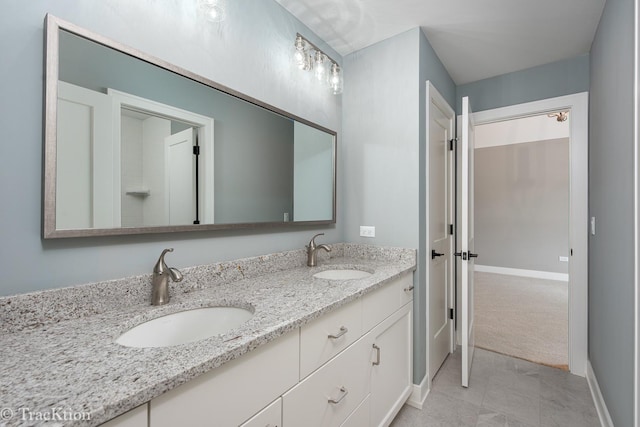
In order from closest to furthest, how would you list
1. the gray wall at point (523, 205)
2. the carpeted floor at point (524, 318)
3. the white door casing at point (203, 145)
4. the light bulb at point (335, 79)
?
the white door casing at point (203, 145) < the light bulb at point (335, 79) < the carpeted floor at point (524, 318) < the gray wall at point (523, 205)

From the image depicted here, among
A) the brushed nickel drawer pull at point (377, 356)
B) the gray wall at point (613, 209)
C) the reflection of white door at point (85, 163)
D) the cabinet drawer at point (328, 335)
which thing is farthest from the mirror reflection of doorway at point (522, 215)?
the reflection of white door at point (85, 163)

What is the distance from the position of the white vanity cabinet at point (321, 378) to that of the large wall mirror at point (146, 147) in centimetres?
64

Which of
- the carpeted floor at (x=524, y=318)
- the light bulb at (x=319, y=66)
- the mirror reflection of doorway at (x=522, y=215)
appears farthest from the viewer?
the mirror reflection of doorway at (x=522, y=215)

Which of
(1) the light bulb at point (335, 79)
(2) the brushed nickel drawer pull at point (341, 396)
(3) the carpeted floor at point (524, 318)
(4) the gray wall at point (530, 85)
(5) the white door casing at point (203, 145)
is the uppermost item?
(4) the gray wall at point (530, 85)

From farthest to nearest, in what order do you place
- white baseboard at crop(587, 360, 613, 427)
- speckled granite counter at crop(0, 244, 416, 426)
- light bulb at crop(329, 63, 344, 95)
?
light bulb at crop(329, 63, 344, 95) < white baseboard at crop(587, 360, 613, 427) < speckled granite counter at crop(0, 244, 416, 426)

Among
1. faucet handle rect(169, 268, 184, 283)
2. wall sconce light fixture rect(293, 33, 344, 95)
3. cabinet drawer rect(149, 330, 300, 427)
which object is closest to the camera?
cabinet drawer rect(149, 330, 300, 427)

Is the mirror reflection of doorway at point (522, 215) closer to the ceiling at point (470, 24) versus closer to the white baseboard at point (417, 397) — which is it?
the white baseboard at point (417, 397)

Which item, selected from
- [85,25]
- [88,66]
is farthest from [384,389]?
[85,25]

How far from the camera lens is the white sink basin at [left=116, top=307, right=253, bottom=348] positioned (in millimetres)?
894

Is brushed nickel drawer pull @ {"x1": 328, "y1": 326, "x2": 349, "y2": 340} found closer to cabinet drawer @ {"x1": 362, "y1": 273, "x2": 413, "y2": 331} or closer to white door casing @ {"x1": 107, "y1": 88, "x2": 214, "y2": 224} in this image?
cabinet drawer @ {"x1": 362, "y1": 273, "x2": 413, "y2": 331}

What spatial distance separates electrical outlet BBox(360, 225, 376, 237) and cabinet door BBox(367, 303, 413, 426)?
529 millimetres

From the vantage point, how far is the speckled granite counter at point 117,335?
52cm

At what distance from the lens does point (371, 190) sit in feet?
6.81

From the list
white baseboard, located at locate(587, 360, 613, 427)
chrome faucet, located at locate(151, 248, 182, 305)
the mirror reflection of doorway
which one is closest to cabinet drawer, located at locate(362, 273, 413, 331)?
chrome faucet, located at locate(151, 248, 182, 305)
